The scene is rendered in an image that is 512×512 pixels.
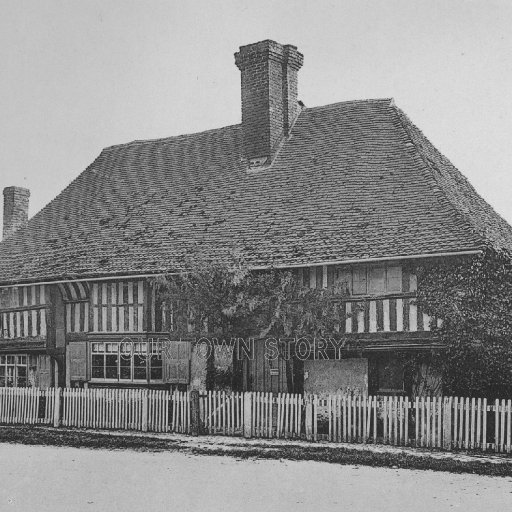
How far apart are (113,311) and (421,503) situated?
10.8m

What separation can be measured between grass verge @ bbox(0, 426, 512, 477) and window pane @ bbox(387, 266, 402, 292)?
3322mm

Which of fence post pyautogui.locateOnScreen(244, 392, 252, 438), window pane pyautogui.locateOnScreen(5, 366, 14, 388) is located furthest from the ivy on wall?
window pane pyautogui.locateOnScreen(5, 366, 14, 388)

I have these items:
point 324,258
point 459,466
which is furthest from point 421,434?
point 324,258

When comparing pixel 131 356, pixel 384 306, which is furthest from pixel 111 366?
pixel 384 306

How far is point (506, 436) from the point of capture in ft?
46.8

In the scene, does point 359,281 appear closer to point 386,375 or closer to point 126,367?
point 386,375

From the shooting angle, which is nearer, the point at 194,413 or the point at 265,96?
the point at 194,413

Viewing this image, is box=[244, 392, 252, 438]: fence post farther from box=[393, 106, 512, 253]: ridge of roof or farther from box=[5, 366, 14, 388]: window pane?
box=[5, 366, 14, 388]: window pane

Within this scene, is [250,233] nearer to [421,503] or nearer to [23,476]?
[23,476]

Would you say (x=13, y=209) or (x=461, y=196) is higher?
(x=13, y=209)

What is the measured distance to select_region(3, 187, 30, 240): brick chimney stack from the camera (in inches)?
1040

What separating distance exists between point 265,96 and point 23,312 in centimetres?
782

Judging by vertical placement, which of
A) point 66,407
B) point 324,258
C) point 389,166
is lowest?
point 66,407

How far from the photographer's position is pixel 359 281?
16.1 metres
